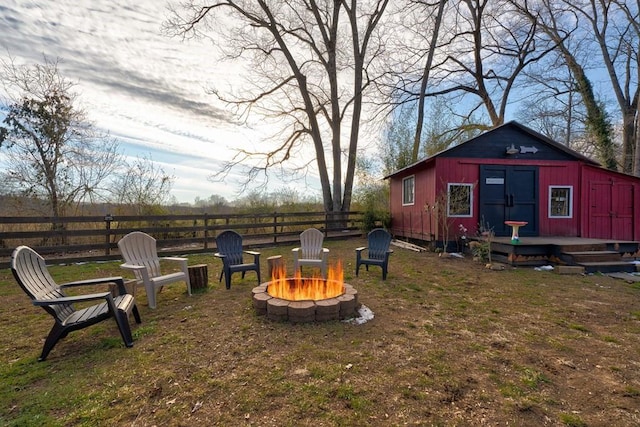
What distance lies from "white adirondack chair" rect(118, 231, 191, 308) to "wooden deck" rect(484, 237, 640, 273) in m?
6.76

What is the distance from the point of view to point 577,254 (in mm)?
6305

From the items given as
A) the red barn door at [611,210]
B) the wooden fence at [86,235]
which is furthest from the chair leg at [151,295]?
the red barn door at [611,210]

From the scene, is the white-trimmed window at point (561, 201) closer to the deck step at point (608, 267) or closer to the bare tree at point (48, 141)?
the deck step at point (608, 267)

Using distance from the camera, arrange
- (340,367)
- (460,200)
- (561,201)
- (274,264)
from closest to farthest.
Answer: (340,367), (274,264), (460,200), (561,201)

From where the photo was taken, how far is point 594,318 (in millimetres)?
3576

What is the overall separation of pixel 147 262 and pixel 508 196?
29.4 ft

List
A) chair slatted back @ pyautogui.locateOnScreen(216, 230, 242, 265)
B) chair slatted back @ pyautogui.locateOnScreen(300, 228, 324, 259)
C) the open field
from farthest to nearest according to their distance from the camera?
chair slatted back @ pyautogui.locateOnScreen(300, 228, 324, 259) → chair slatted back @ pyautogui.locateOnScreen(216, 230, 242, 265) → the open field

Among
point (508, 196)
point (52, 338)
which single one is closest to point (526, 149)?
point (508, 196)

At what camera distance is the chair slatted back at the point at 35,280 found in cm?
252

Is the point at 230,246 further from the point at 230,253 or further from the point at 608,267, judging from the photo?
the point at 608,267

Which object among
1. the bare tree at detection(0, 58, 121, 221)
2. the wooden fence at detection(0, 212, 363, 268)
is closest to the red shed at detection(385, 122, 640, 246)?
the wooden fence at detection(0, 212, 363, 268)

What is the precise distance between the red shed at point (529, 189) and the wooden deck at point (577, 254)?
1695 millimetres

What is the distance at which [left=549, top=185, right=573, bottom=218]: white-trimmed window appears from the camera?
8586 mm

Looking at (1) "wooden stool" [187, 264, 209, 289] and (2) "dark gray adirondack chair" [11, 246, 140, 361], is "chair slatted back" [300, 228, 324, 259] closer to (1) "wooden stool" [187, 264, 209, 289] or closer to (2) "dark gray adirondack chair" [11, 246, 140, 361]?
(1) "wooden stool" [187, 264, 209, 289]
